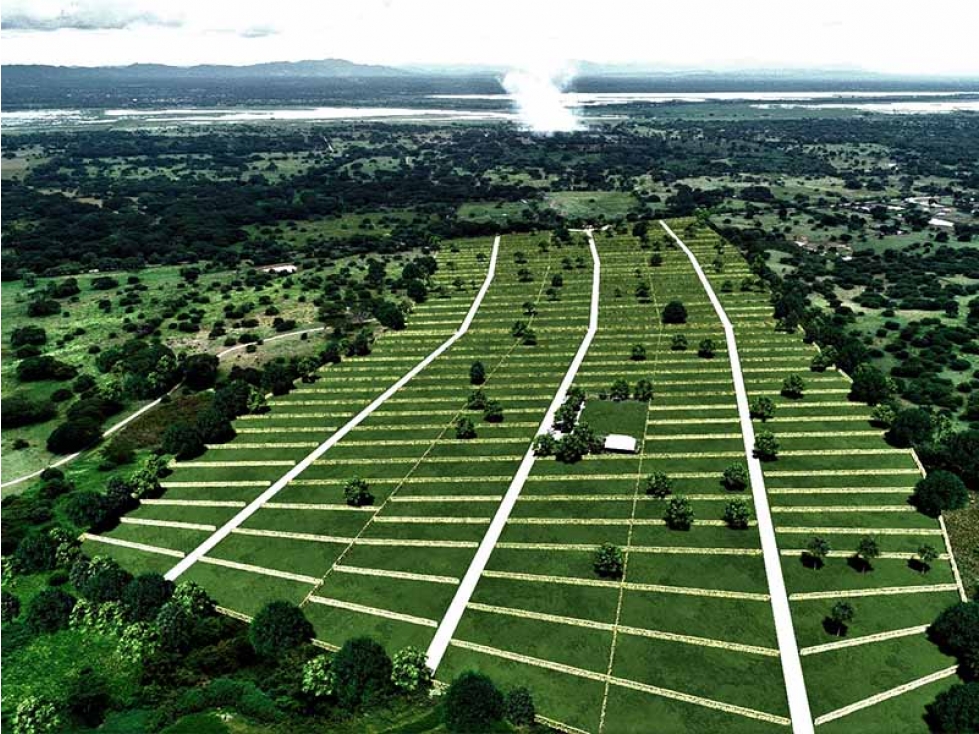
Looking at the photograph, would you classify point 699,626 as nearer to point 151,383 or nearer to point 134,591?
point 134,591

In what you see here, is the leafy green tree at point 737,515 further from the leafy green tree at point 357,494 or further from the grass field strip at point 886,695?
the leafy green tree at point 357,494

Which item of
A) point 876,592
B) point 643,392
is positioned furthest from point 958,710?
point 643,392

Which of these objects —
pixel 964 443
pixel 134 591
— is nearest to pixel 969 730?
pixel 964 443

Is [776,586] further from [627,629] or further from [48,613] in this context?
[48,613]

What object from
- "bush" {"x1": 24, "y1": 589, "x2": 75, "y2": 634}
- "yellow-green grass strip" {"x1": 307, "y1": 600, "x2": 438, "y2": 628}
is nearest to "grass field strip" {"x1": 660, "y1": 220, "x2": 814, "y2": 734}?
"yellow-green grass strip" {"x1": 307, "y1": 600, "x2": 438, "y2": 628}

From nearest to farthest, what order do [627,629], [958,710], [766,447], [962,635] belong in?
1. [958,710]
2. [962,635]
3. [627,629]
4. [766,447]

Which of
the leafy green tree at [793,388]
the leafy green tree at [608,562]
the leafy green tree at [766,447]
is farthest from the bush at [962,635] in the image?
the leafy green tree at [793,388]

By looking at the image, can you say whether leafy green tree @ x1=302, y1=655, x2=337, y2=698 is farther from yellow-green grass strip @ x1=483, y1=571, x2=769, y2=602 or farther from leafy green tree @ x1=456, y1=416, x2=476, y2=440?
leafy green tree @ x1=456, y1=416, x2=476, y2=440
